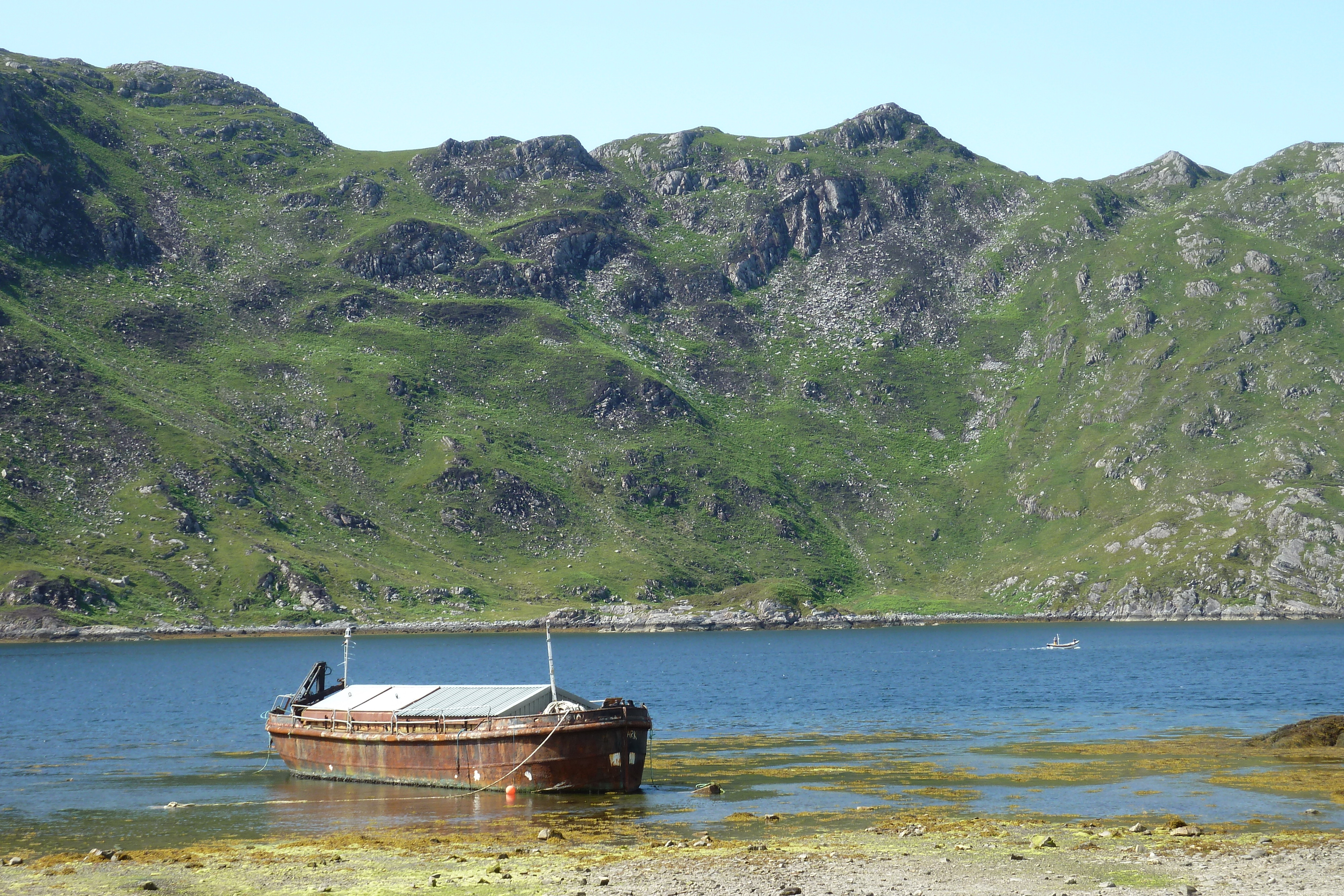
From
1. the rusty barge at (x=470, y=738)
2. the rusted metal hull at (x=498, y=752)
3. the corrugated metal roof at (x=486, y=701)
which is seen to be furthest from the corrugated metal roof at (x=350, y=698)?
the corrugated metal roof at (x=486, y=701)

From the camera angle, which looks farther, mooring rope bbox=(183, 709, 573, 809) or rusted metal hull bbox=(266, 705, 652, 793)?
rusted metal hull bbox=(266, 705, 652, 793)

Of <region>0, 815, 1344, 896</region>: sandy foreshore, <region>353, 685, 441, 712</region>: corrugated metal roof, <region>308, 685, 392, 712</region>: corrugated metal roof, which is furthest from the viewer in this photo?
<region>308, 685, 392, 712</region>: corrugated metal roof

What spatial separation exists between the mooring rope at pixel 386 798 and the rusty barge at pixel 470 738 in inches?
3.7

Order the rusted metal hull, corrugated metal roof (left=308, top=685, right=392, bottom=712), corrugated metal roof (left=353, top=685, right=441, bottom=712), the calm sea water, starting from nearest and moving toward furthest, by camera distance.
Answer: the calm sea water
the rusted metal hull
corrugated metal roof (left=353, top=685, right=441, bottom=712)
corrugated metal roof (left=308, top=685, right=392, bottom=712)

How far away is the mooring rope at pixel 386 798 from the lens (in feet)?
200

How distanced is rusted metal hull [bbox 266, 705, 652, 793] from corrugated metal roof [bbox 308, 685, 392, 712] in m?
2.39

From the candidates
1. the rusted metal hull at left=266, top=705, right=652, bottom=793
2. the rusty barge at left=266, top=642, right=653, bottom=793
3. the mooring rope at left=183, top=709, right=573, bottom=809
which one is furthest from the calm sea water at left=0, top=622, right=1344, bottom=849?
the rusty barge at left=266, top=642, right=653, bottom=793

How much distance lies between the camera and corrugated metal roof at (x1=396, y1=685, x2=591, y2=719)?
211ft

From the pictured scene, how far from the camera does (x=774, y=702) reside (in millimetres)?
117438

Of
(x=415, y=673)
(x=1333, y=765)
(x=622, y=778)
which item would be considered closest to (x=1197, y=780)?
(x=1333, y=765)

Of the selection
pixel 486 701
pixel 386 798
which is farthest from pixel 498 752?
pixel 386 798

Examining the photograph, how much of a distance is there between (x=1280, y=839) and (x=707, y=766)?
111 feet

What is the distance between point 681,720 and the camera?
101m

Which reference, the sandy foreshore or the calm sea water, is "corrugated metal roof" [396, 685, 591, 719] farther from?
the sandy foreshore
